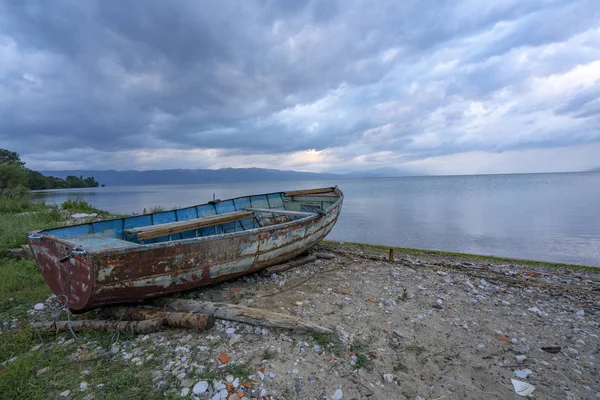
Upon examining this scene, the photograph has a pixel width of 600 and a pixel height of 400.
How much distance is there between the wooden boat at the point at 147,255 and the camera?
4.59 metres

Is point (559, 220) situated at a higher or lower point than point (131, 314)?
lower

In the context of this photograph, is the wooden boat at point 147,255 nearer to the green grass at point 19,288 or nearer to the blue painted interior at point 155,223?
the blue painted interior at point 155,223

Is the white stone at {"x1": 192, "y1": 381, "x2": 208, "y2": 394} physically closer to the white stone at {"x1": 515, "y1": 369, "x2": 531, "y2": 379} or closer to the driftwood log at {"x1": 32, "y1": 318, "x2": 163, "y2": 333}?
the driftwood log at {"x1": 32, "y1": 318, "x2": 163, "y2": 333}

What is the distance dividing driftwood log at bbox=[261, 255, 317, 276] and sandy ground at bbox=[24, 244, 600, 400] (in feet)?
0.59

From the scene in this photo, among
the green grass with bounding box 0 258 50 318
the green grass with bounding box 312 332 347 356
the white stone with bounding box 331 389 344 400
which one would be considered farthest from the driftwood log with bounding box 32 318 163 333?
the white stone with bounding box 331 389 344 400

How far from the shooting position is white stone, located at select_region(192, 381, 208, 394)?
3.46 metres

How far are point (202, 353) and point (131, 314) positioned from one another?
1.68 m

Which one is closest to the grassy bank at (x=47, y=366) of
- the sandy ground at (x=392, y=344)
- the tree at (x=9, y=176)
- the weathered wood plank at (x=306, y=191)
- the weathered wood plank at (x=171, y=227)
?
the sandy ground at (x=392, y=344)

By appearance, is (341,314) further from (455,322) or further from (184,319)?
(184,319)

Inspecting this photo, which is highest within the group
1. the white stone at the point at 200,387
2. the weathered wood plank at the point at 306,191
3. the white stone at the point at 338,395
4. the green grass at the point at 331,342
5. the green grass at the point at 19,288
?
the weathered wood plank at the point at 306,191

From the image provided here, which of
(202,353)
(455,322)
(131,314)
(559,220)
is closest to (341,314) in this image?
(455,322)

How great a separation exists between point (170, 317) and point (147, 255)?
1.08m

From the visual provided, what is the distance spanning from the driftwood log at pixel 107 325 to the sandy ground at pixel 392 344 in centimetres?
14

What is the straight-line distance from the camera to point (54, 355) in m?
4.19
